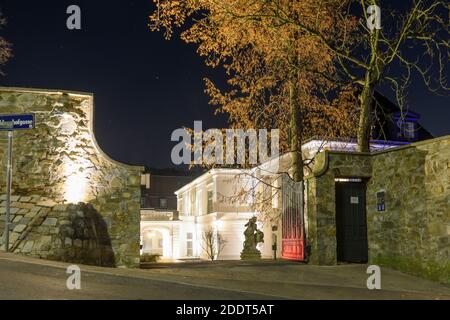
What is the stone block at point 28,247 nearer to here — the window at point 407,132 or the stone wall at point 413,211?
the stone wall at point 413,211

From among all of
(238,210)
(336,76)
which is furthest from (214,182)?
(336,76)

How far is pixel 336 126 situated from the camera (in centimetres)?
2039

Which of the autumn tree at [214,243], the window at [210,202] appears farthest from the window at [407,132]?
the window at [210,202]

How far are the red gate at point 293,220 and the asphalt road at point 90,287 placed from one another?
575 cm

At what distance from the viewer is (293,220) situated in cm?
1523

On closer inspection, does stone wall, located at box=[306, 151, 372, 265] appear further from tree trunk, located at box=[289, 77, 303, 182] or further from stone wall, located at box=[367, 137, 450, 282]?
tree trunk, located at box=[289, 77, 303, 182]

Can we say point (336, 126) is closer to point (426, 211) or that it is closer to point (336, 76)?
point (336, 76)

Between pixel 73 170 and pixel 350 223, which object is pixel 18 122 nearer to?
pixel 73 170

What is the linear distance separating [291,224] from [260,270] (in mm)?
2666

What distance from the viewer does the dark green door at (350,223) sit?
1432 centimetres

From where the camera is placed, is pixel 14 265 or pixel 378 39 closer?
pixel 14 265

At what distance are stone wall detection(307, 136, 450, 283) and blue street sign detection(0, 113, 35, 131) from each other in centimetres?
698

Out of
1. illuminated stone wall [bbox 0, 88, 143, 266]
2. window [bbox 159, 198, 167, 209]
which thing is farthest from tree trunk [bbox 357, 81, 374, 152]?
window [bbox 159, 198, 167, 209]

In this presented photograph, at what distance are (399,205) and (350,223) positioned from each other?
59.6 inches
